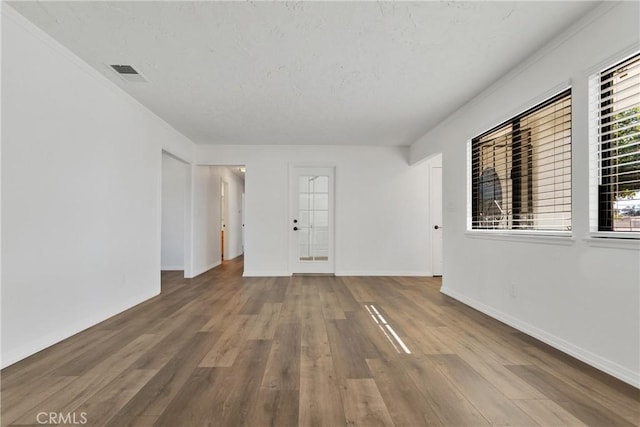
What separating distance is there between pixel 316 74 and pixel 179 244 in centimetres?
480

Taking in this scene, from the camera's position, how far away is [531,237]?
103 inches

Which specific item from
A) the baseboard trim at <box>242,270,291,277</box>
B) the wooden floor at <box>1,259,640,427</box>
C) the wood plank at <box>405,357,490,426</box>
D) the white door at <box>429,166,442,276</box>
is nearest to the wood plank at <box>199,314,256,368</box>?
the wooden floor at <box>1,259,640,427</box>

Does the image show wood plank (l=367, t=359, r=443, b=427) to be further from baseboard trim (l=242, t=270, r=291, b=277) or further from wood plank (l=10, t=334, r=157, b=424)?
baseboard trim (l=242, t=270, r=291, b=277)

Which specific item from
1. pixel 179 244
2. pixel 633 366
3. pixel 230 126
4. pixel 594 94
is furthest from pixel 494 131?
pixel 179 244

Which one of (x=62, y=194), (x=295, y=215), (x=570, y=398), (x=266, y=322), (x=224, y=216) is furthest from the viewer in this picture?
(x=224, y=216)

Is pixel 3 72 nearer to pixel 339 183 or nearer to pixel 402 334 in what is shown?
pixel 402 334

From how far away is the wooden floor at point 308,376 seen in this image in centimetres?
152

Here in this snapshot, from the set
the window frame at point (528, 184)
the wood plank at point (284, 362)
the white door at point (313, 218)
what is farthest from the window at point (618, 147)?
the white door at point (313, 218)

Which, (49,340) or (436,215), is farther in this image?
(436,215)

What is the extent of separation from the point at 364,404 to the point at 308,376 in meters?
0.42

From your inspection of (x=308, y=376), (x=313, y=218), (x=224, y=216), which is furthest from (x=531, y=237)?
(x=224, y=216)

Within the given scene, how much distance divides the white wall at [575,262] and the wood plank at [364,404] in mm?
1503

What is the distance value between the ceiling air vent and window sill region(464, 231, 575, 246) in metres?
3.79

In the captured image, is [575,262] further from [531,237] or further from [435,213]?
[435,213]
